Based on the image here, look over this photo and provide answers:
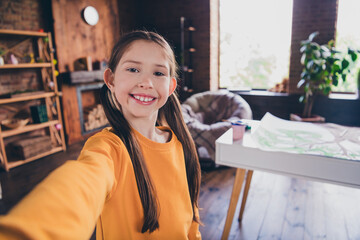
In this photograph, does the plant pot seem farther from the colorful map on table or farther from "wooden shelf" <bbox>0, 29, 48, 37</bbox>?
"wooden shelf" <bbox>0, 29, 48, 37</bbox>

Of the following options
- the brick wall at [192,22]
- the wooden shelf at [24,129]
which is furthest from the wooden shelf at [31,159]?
the brick wall at [192,22]

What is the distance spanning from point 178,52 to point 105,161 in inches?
170

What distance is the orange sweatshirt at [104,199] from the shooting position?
335 millimetres

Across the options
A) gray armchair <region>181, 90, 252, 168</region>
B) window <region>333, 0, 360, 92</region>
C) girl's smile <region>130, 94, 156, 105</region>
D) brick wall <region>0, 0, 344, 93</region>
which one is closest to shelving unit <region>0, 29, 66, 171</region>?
brick wall <region>0, 0, 344, 93</region>

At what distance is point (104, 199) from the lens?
0.49 metres

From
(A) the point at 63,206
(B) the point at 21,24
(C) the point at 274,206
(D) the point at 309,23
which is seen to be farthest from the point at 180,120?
(D) the point at 309,23

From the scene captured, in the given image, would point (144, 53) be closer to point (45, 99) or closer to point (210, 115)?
point (210, 115)

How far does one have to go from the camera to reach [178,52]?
462 cm

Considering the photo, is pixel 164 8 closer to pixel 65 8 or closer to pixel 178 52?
pixel 178 52

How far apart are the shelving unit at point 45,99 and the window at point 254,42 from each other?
10.3ft

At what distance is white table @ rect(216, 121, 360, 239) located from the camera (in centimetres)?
109

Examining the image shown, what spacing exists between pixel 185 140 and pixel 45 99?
129 inches

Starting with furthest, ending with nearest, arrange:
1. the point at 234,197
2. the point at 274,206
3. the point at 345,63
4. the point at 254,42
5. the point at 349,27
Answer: the point at 254,42 < the point at 349,27 < the point at 345,63 < the point at 274,206 < the point at 234,197

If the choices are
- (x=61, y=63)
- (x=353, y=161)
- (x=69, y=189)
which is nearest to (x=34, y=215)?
(x=69, y=189)
